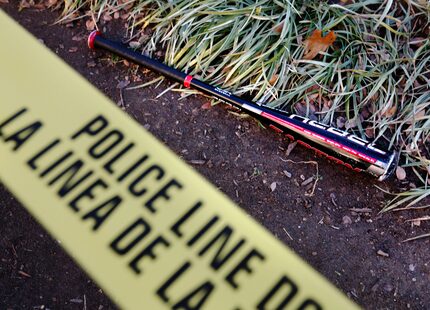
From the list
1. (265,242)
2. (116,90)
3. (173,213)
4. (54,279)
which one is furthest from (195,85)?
(54,279)

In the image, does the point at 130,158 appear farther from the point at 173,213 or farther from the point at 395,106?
the point at 395,106

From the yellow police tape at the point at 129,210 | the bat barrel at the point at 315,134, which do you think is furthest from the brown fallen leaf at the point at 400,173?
the yellow police tape at the point at 129,210

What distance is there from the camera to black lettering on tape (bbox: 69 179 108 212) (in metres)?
2.18

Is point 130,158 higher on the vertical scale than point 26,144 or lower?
lower

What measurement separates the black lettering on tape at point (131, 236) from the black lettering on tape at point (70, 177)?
1.04 ft

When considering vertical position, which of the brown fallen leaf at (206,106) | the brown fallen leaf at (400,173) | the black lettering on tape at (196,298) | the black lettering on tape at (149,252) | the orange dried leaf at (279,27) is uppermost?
the orange dried leaf at (279,27)

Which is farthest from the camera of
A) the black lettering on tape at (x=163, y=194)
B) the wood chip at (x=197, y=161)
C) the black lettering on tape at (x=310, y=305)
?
the wood chip at (x=197, y=161)

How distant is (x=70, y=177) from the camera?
225cm

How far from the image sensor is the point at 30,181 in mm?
2240

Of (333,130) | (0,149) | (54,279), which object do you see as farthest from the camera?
(0,149)

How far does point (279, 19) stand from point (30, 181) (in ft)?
4.32

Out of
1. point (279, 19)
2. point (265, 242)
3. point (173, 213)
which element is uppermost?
point (279, 19)

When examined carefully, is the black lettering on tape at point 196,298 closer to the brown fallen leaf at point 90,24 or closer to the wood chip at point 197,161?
→ the wood chip at point 197,161

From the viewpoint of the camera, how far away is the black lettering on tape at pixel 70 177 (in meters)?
2.22
